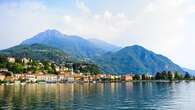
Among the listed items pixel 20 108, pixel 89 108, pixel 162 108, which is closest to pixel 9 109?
pixel 20 108

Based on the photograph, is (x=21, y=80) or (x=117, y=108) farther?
(x=21, y=80)

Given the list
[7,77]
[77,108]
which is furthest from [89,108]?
[7,77]

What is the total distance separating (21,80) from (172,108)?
14651 cm

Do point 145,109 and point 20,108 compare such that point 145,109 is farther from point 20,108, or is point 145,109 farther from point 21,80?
point 21,80

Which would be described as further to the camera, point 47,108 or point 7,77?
point 7,77

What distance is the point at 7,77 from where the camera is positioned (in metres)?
190

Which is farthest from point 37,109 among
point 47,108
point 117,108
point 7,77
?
point 7,77

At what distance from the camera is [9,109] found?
52.7 meters

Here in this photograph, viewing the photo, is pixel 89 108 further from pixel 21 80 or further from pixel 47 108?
pixel 21 80

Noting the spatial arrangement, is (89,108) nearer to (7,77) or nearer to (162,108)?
(162,108)

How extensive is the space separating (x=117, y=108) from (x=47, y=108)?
29.2 feet

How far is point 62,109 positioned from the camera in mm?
53156

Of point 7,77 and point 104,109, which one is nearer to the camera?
point 104,109

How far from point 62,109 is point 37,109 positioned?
3.04 metres
